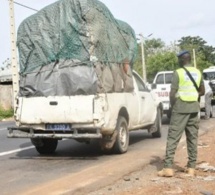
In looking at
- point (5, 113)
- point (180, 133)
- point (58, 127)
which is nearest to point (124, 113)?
point (58, 127)

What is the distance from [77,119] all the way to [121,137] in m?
1.30

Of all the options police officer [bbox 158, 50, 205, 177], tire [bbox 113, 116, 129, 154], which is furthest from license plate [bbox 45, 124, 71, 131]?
police officer [bbox 158, 50, 205, 177]

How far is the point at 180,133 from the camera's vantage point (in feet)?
24.4

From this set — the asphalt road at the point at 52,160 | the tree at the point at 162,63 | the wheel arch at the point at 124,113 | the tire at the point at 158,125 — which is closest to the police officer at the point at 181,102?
the asphalt road at the point at 52,160

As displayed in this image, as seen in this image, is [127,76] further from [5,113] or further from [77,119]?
[5,113]

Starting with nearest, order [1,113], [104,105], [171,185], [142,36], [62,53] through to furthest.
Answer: [171,185] < [104,105] < [62,53] < [1,113] < [142,36]

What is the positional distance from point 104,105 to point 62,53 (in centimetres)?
149

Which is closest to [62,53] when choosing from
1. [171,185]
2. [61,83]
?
[61,83]

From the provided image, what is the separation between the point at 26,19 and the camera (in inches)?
415

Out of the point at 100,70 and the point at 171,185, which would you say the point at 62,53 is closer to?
the point at 100,70

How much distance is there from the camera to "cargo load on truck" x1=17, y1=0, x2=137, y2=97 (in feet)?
32.1

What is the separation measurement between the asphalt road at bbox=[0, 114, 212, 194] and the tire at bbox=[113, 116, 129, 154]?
6.3 inches

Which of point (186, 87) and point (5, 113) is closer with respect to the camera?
point (186, 87)

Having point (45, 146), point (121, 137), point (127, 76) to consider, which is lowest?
point (45, 146)
